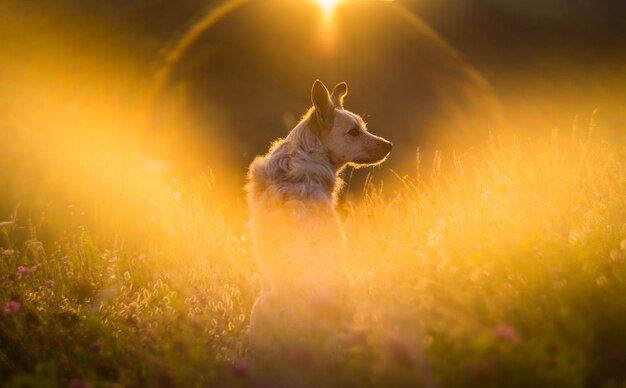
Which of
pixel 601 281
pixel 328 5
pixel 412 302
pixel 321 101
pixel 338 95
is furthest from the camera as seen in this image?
pixel 328 5

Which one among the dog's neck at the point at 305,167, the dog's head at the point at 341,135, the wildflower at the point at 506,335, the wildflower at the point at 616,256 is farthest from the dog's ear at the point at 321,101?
the wildflower at the point at 506,335

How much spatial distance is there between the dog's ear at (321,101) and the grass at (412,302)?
64.2 inches

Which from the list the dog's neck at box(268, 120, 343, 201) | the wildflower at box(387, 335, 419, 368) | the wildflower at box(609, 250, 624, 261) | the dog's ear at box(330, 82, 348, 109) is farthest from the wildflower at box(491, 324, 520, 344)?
the dog's ear at box(330, 82, 348, 109)

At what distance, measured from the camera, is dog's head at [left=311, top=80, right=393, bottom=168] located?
254 inches

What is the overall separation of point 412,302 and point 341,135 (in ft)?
10.2

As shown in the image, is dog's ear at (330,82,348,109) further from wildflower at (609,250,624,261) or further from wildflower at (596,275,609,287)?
wildflower at (596,275,609,287)

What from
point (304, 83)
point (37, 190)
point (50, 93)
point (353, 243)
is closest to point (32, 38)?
point (50, 93)

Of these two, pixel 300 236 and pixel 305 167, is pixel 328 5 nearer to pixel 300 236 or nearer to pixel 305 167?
pixel 305 167

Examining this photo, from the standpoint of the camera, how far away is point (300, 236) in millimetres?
5098

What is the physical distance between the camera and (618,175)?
623 cm

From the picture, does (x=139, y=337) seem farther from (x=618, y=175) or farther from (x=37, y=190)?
(x=37, y=190)

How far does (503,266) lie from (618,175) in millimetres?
2803

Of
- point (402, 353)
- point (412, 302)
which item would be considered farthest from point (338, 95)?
point (402, 353)

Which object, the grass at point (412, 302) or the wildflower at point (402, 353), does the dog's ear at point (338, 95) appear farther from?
the wildflower at point (402, 353)
